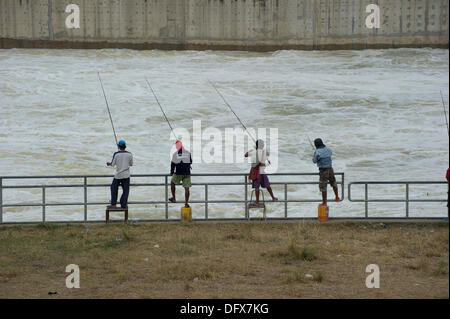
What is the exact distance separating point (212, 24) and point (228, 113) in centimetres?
1282

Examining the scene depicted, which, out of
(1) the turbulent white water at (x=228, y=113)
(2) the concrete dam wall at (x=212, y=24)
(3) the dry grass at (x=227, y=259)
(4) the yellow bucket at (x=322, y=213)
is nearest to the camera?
(3) the dry grass at (x=227, y=259)

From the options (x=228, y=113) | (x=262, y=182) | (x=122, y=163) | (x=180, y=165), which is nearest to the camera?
(x=122, y=163)

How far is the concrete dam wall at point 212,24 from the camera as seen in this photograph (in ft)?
125

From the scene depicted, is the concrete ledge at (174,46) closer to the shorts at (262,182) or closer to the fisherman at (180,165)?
the shorts at (262,182)

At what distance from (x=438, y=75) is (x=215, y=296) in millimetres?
27893

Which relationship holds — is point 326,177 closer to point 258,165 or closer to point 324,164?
point 324,164

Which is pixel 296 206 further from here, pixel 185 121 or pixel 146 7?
pixel 146 7

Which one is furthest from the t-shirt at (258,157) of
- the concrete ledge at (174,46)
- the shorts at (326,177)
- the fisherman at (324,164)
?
the concrete ledge at (174,46)

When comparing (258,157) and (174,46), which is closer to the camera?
(258,157)

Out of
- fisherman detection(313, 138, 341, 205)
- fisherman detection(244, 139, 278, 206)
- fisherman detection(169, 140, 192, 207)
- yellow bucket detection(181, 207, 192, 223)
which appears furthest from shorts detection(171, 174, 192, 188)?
fisherman detection(313, 138, 341, 205)

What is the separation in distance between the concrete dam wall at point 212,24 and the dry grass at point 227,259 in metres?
27.7

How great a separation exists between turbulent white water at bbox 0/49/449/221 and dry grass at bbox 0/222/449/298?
14.0 ft

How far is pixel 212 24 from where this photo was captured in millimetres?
38688

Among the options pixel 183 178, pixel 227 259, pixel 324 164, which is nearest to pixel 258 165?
pixel 324 164
